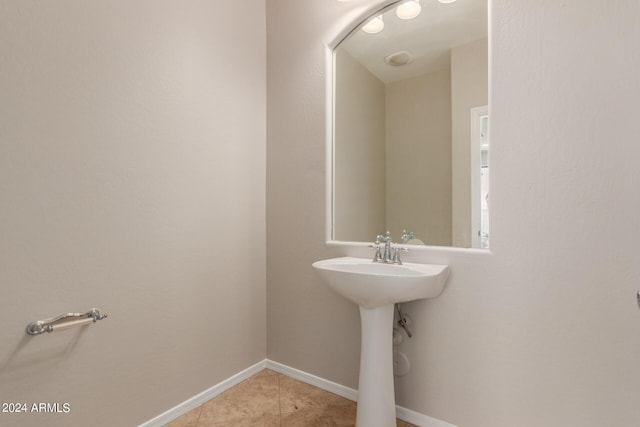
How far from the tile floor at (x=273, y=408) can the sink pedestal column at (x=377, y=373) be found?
252 millimetres

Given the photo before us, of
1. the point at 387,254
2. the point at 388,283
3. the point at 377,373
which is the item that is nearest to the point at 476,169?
the point at 387,254

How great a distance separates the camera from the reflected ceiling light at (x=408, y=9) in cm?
152

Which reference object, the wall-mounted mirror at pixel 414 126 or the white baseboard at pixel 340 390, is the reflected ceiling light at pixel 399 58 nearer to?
the wall-mounted mirror at pixel 414 126

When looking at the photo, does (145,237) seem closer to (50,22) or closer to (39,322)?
(39,322)

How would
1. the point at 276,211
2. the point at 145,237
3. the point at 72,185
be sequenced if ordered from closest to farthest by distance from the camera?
1. the point at 72,185
2. the point at 145,237
3. the point at 276,211

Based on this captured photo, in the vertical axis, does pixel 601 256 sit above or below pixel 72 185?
below

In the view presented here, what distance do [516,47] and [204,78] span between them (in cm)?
154

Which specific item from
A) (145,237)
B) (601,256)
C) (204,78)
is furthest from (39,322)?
(601,256)

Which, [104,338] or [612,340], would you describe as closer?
[612,340]

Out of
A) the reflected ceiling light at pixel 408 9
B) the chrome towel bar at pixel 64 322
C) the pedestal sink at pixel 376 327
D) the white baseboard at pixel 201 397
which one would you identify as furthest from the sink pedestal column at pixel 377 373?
the reflected ceiling light at pixel 408 9

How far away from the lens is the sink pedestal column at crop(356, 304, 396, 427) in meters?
1.24

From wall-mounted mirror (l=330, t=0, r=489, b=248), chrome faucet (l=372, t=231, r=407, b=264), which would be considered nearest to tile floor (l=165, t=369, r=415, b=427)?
chrome faucet (l=372, t=231, r=407, b=264)

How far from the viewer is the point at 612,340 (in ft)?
3.41

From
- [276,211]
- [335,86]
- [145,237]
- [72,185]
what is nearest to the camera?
[72,185]
